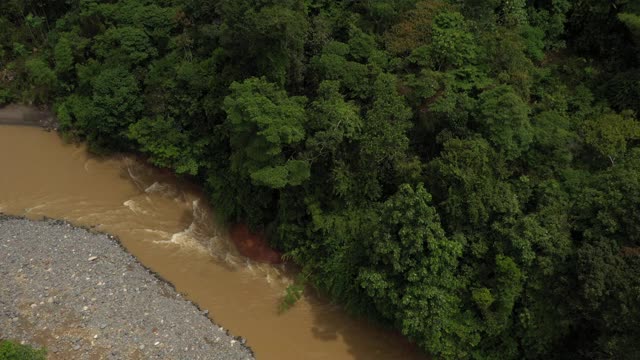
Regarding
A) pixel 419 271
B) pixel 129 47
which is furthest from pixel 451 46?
pixel 129 47

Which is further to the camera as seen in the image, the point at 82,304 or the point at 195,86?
the point at 195,86

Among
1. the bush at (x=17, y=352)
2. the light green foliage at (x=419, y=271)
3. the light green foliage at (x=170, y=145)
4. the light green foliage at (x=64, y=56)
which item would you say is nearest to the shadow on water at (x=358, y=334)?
the light green foliage at (x=419, y=271)

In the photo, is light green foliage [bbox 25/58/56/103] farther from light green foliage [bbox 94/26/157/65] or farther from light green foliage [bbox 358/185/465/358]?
light green foliage [bbox 358/185/465/358]

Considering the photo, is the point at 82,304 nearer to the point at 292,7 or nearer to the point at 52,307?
the point at 52,307

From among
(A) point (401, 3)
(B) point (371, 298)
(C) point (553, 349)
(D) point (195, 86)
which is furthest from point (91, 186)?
(C) point (553, 349)

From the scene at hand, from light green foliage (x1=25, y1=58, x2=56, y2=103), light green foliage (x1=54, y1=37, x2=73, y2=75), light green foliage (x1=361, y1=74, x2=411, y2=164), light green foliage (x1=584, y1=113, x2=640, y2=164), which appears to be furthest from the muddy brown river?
light green foliage (x1=584, y1=113, x2=640, y2=164)

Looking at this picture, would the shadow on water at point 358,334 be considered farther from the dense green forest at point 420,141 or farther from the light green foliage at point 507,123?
the light green foliage at point 507,123
